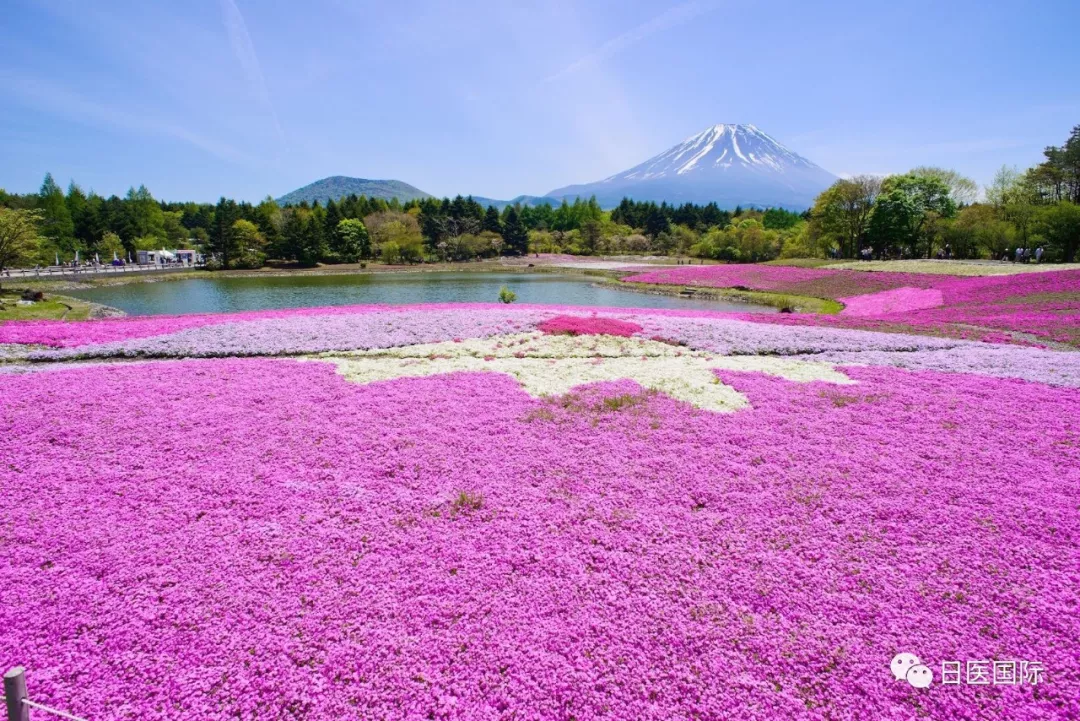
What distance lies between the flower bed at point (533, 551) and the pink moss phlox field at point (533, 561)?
0.03 metres

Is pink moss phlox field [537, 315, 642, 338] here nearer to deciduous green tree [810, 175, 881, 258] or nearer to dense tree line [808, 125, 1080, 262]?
dense tree line [808, 125, 1080, 262]

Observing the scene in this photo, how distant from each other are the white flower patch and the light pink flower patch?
24.7 m

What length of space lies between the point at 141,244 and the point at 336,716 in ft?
431

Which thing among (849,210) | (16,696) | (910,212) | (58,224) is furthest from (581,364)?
(58,224)

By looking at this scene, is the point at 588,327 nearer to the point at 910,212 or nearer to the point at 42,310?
the point at 42,310

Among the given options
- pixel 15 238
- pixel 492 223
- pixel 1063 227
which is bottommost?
pixel 1063 227

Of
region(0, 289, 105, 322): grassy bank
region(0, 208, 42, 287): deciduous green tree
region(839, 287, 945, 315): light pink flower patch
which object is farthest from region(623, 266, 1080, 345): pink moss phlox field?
region(0, 208, 42, 287): deciduous green tree

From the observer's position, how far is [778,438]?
9.55 meters

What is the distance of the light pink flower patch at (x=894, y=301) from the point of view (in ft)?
118

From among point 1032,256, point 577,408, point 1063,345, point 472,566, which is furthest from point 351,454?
point 1032,256

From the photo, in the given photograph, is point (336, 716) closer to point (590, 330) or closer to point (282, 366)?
point (282, 366)

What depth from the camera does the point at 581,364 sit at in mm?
15859

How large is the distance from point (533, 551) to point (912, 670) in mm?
3962

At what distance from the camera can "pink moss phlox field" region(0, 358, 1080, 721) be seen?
14.7 feet
